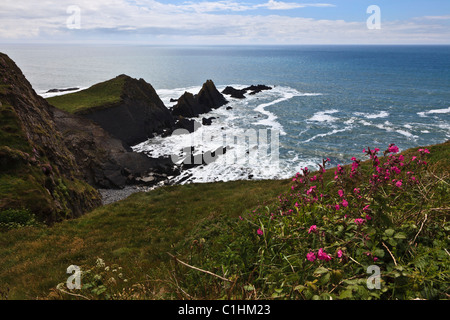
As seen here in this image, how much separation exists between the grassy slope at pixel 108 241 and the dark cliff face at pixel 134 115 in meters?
31.5

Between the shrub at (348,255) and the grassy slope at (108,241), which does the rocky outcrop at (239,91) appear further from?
the shrub at (348,255)

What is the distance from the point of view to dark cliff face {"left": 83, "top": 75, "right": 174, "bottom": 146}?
47.5 m

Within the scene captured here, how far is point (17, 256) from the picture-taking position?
9.77 meters

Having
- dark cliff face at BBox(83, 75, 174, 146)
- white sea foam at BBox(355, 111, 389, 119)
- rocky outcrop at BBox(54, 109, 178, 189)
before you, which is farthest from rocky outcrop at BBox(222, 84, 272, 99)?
rocky outcrop at BBox(54, 109, 178, 189)

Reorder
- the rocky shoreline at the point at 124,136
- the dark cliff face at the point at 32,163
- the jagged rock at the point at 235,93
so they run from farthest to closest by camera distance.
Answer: the jagged rock at the point at 235,93, the rocky shoreline at the point at 124,136, the dark cliff face at the point at 32,163

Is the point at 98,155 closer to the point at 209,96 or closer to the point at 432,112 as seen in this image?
the point at 209,96

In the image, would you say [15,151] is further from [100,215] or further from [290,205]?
[290,205]

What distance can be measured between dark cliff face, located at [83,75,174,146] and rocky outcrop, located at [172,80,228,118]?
197 inches

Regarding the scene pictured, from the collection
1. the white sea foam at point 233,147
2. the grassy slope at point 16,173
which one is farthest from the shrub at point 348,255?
the white sea foam at point 233,147

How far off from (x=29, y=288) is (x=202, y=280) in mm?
5296

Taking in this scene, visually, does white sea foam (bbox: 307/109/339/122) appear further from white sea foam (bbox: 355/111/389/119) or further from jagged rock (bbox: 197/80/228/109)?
jagged rock (bbox: 197/80/228/109)

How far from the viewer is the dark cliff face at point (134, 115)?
156 ft

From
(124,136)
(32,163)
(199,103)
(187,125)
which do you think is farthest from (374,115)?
(32,163)
